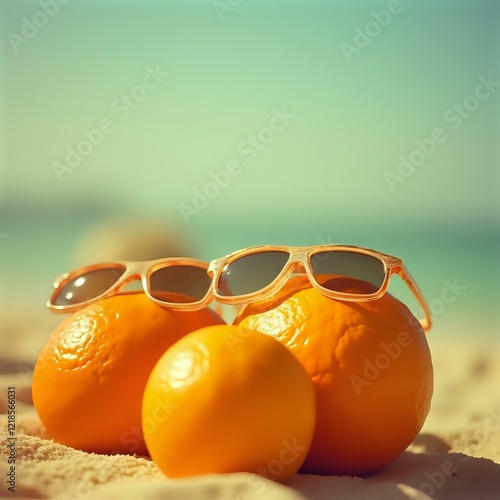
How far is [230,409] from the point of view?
1.38m

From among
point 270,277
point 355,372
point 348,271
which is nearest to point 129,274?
point 270,277

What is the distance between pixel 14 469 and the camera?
5.06 feet

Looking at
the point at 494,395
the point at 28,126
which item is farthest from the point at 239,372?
the point at 494,395

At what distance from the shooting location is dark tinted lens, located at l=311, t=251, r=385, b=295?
1703mm

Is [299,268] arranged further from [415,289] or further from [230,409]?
[230,409]

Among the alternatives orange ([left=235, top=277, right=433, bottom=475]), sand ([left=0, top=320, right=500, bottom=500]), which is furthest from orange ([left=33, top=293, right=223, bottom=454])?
orange ([left=235, top=277, right=433, bottom=475])

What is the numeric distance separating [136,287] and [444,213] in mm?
3741

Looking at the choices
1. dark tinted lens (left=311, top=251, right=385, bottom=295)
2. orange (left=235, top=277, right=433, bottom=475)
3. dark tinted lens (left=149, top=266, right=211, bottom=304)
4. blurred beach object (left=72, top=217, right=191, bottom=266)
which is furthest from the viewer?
blurred beach object (left=72, top=217, right=191, bottom=266)

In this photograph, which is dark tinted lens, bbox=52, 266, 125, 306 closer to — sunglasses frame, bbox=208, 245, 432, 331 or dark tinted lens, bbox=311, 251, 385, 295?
sunglasses frame, bbox=208, 245, 432, 331

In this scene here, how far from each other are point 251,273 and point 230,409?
1.55ft

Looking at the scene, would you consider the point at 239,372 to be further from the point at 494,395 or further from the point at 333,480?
the point at 494,395

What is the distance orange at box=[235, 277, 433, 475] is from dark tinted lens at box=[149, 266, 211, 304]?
32 centimetres

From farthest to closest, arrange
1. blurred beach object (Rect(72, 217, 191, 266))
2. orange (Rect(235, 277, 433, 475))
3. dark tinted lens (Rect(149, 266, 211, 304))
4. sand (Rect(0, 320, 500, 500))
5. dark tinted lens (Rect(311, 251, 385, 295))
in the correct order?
1. blurred beach object (Rect(72, 217, 191, 266))
2. dark tinted lens (Rect(149, 266, 211, 304))
3. dark tinted lens (Rect(311, 251, 385, 295))
4. orange (Rect(235, 277, 433, 475))
5. sand (Rect(0, 320, 500, 500))

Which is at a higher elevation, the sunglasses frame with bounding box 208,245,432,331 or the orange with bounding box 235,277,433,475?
the sunglasses frame with bounding box 208,245,432,331
